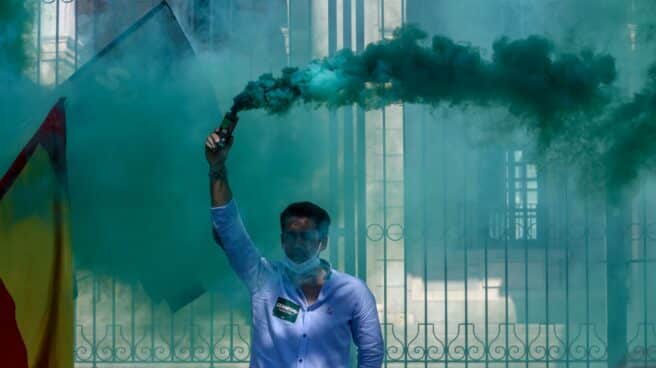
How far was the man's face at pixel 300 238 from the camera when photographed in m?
3.91

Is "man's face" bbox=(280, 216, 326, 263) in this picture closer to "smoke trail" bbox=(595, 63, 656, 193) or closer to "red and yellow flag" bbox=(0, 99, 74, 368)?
"red and yellow flag" bbox=(0, 99, 74, 368)

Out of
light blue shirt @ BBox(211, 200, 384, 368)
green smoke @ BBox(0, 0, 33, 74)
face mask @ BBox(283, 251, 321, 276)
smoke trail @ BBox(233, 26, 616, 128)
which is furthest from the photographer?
green smoke @ BBox(0, 0, 33, 74)

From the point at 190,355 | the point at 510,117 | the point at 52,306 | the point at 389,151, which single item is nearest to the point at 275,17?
the point at 389,151

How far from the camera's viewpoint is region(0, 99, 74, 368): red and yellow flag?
448cm

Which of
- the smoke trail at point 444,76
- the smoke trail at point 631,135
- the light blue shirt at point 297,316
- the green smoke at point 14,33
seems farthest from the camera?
the green smoke at point 14,33

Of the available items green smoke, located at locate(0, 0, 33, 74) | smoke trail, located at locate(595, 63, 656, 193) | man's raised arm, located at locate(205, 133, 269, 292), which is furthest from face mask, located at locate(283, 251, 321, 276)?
green smoke, located at locate(0, 0, 33, 74)

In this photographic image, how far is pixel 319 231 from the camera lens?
3959 mm

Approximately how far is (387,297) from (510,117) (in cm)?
205

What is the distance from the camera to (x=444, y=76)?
4629 mm

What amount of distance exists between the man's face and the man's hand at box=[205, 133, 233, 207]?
0.28m

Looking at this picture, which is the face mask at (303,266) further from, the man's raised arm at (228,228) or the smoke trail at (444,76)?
the smoke trail at (444,76)

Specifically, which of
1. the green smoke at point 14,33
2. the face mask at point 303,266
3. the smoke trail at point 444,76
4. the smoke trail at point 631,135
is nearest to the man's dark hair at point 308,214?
the face mask at point 303,266

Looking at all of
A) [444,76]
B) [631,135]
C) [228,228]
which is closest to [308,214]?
[228,228]

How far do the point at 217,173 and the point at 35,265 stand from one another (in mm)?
1154
